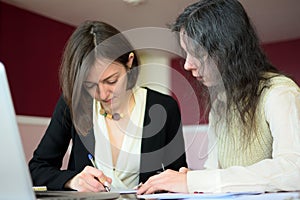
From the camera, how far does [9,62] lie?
3459 mm

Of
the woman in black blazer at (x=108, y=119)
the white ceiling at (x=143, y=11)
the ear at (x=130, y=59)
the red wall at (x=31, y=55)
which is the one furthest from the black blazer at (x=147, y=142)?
the white ceiling at (x=143, y=11)

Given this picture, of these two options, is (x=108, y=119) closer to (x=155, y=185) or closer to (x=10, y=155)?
(x=155, y=185)

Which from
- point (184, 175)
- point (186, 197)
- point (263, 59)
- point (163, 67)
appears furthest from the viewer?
point (163, 67)

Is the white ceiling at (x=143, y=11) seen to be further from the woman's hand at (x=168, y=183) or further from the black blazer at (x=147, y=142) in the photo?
the woman's hand at (x=168, y=183)

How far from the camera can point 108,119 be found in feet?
→ 4.52

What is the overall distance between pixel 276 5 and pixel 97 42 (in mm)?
2648

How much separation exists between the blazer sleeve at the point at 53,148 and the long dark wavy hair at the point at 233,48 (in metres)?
0.52

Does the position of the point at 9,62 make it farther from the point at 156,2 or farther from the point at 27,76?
the point at 156,2

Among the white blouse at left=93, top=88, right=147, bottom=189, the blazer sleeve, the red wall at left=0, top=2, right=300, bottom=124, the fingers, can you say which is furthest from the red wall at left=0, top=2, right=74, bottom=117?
the fingers

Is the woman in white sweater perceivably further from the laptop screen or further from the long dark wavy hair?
the laptop screen

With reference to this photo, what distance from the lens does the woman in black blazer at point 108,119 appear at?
1.28 meters

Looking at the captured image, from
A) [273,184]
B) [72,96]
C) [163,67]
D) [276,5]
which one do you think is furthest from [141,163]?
[163,67]

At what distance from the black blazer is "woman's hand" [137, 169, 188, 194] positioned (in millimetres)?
402

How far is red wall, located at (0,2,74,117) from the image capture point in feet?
11.4
